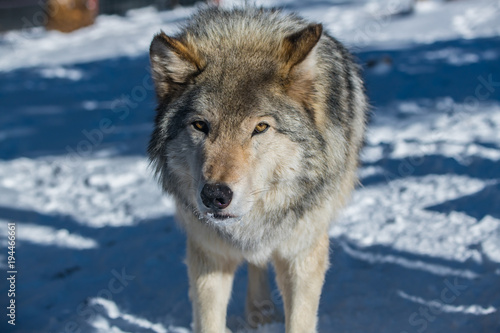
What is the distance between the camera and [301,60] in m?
3.02

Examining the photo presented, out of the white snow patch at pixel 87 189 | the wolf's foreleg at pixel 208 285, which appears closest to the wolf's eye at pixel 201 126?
the wolf's foreleg at pixel 208 285

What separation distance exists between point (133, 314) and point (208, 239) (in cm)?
157

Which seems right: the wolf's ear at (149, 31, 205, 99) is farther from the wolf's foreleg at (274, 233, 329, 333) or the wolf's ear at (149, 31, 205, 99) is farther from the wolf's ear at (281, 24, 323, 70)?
the wolf's foreleg at (274, 233, 329, 333)

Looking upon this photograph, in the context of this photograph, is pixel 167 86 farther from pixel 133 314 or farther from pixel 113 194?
pixel 113 194

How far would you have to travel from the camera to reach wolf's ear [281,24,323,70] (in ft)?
9.66

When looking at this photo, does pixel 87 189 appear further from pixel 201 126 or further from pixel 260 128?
pixel 260 128

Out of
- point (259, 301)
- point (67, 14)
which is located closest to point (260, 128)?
point (259, 301)

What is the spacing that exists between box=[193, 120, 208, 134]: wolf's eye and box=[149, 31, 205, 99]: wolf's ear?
32 cm

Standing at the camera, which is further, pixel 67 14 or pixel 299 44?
pixel 67 14

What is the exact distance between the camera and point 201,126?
3.01m

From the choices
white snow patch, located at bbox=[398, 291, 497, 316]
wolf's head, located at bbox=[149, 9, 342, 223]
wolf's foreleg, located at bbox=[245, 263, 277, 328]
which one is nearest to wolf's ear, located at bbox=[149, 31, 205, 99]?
wolf's head, located at bbox=[149, 9, 342, 223]

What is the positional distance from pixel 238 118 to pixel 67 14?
1277 cm

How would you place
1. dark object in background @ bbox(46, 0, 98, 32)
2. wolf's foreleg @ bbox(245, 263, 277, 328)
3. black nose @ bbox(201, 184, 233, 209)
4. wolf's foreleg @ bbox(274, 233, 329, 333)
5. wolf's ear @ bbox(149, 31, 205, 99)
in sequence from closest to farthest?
1. black nose @ bbox(201, 184, 233, 209)
2. wolf's ear @ bbox(149, 31, 205, 99)
3. wolf's foreleg @ bbox(274, 233, 329, 333)
4. wolf's foreleg @ bbox(245, 263, 277, 328)
5. dark object in background @ bbox(46, 0, 98, 32)

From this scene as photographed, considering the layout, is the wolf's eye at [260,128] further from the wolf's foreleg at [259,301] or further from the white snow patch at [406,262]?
the white snow patch at [406,262]
